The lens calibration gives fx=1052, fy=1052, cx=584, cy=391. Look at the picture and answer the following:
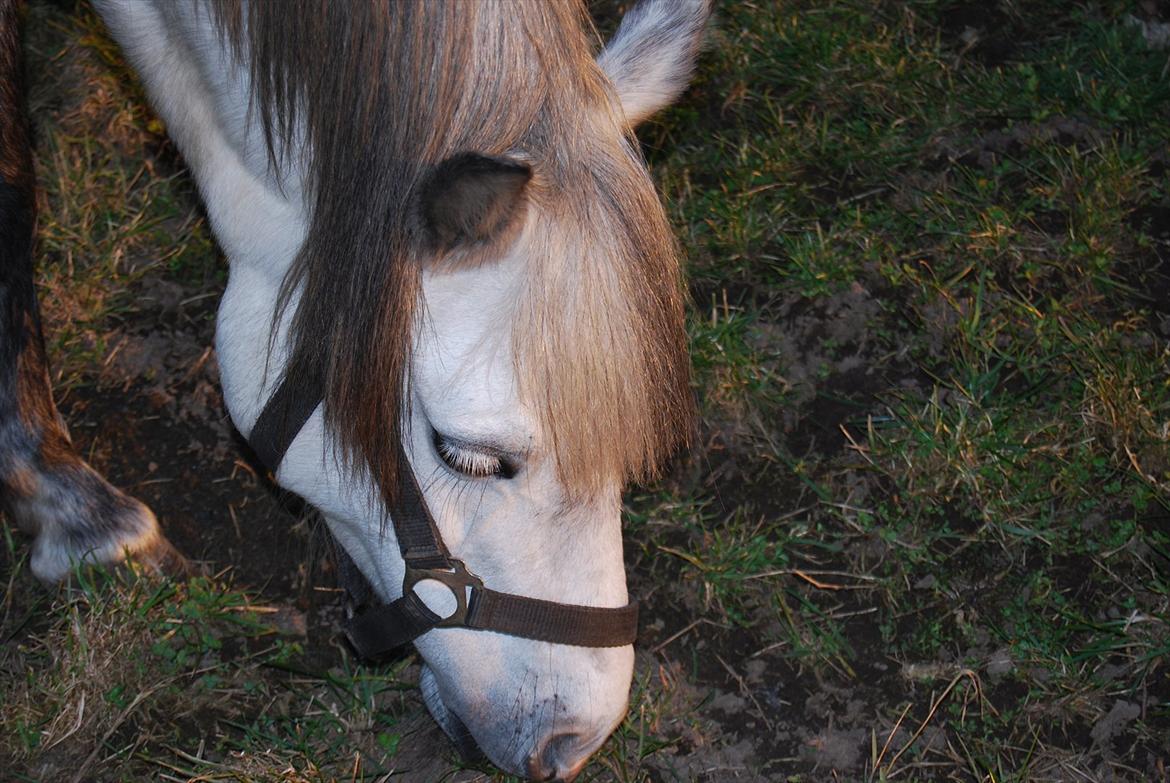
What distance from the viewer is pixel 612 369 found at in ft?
4.88

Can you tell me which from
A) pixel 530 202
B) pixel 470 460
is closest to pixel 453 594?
pixel 470 460

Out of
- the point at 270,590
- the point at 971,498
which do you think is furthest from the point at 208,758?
the point at 971,498

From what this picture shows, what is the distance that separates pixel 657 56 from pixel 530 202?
1.52 feet

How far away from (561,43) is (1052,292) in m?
2.15

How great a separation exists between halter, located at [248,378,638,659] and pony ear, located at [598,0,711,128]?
0.71m

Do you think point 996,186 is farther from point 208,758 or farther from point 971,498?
point 208,758

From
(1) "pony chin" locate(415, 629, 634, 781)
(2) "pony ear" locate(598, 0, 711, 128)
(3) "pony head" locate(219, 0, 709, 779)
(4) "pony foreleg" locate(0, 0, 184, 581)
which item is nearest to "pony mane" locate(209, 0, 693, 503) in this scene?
(3) "pony head" locate(219, 0, 709, 779)

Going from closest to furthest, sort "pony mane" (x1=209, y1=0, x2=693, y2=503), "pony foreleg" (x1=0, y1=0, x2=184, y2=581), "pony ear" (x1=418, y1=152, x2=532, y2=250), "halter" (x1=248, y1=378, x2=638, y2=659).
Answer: "pony ear" (x1=418, y1=152, x2=532, y2=250)
"pony mane" (x1=209, y1=0, x2=693, y2=503)
"halter" (x1=248, y1=378, x2=638, y2=659)
"pony foreleg" (x1=0, y1=0, x2=184, y2=581)

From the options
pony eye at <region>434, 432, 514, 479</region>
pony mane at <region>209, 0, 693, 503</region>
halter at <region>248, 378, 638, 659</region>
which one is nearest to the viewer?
pony mane at <region>209, 0, 693, 503</region>

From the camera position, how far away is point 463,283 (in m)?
1.52

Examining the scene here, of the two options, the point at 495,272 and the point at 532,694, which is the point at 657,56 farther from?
the point at 532,694

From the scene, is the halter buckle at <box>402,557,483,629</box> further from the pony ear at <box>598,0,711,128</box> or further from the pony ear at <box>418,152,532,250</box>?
the pony ear at <box>598,0,711,128</box>

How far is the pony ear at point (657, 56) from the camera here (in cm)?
173

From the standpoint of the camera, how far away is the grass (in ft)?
7.74
